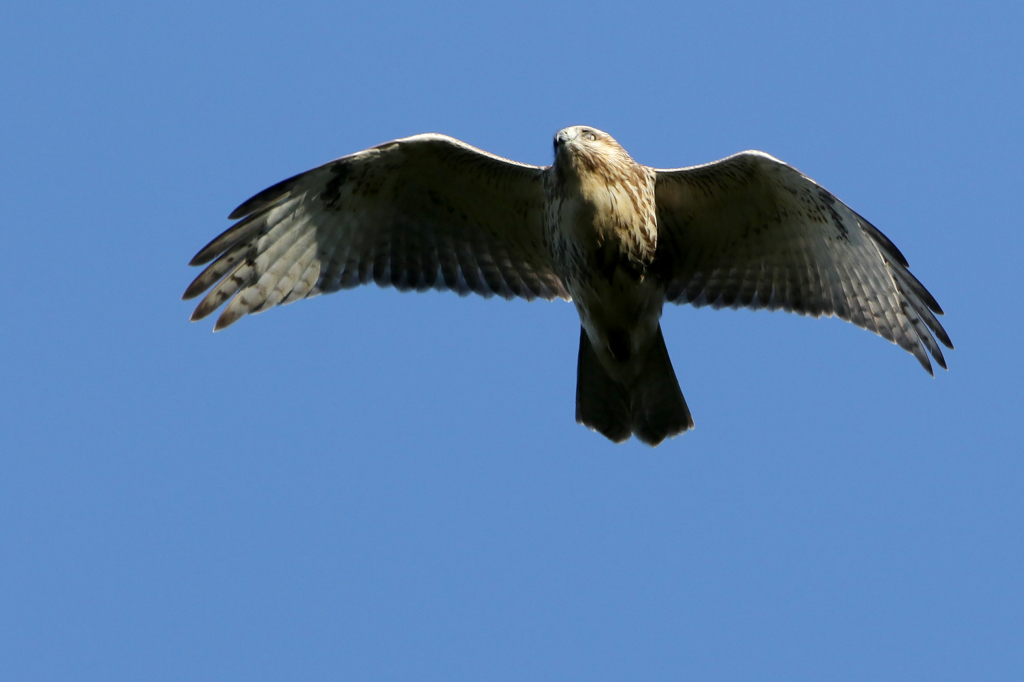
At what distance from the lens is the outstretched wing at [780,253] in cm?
821

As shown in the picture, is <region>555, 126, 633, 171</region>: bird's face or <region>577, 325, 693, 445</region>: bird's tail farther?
<region>577, 325, 693, 445</region>: bird's tail

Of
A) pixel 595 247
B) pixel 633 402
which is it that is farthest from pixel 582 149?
pixel 633 402

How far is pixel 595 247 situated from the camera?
7918 mm

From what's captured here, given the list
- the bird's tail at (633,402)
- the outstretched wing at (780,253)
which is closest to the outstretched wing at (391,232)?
the bird's tail at (633,402)

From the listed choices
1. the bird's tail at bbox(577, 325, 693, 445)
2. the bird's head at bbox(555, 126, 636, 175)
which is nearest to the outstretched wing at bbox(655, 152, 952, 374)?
the bird's head at bbox(555, 126, 636, 175)

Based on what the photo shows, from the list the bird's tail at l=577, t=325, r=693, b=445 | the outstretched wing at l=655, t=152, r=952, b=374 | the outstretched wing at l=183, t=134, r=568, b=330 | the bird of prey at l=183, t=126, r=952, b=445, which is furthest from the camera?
the bird's tail at l=577, t=325, r=693, b=445

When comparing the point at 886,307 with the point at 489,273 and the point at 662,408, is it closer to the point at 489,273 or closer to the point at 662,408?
the point at 662,408

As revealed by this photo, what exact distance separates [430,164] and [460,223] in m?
0.65

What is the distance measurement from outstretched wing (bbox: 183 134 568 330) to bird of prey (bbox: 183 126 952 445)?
1cm

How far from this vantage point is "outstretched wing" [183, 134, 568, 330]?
27.6ft

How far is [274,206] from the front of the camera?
8570 millimetres

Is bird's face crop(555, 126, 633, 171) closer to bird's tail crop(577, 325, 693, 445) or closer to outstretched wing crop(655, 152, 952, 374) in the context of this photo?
outstretched wing crop(655, 152, 952, 374)

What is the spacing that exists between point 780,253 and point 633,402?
4.95 ft

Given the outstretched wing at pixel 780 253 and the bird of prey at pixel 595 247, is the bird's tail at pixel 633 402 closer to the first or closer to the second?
the bird of prey at pixel 595 247
